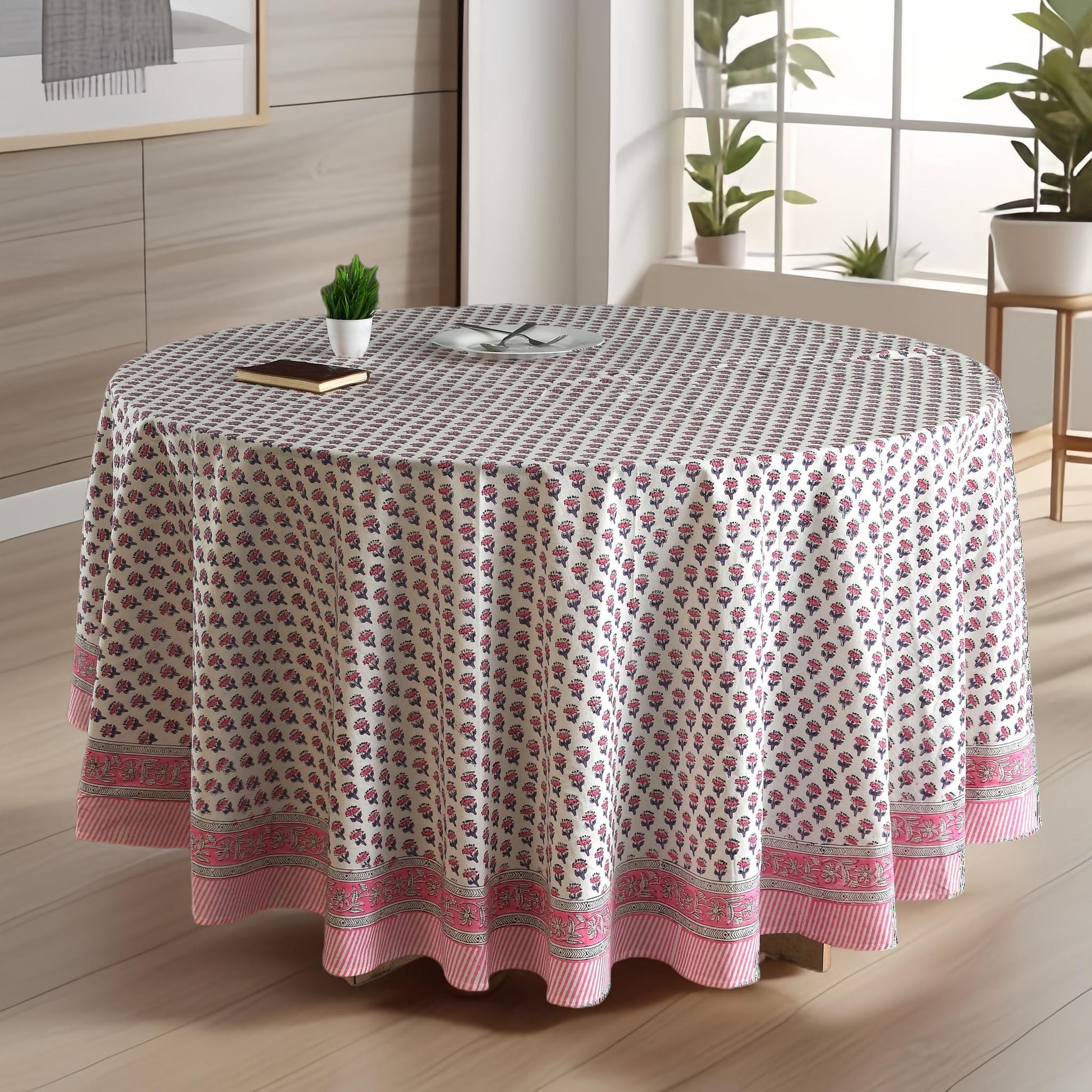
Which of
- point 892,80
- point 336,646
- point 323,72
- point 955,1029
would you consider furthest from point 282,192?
point 955,1029

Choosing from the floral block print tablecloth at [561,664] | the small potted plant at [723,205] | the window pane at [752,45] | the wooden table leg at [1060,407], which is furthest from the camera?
the small potted plant at [723,205]

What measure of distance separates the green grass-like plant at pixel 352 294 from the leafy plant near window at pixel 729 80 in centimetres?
316

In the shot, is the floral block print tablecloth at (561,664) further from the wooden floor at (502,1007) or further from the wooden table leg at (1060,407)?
the wooden table leg at (1060,407)

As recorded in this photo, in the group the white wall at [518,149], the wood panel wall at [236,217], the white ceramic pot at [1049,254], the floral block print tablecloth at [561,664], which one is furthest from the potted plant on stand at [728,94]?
the floral block print tablecloth at [561,664]

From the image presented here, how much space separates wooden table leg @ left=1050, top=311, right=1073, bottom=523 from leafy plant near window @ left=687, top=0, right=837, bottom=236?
1.42 meters

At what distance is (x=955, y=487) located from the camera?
2.01 metres

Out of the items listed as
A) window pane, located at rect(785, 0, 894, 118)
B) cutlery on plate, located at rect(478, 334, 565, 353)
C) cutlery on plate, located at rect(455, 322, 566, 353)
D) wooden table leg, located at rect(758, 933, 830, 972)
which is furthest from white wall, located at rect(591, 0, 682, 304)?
wooden table leg, located at rect(758, 933, 830, 972)

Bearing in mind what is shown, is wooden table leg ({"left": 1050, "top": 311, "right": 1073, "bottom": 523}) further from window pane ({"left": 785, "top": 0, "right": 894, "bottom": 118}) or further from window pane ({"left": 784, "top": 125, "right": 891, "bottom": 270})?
window pane ({"left": 785, "top": 0, "right": 894, "bottom": 118})

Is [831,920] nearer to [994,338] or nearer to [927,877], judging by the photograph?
[927,877]

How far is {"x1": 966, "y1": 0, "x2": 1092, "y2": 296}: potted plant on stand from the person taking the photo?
401 cm

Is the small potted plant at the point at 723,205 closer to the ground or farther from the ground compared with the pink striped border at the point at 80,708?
farther from the ground

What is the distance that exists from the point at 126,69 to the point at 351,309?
190 centimetres

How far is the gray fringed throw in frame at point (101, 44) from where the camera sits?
12.3 ft

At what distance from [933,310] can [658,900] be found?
3.39m
